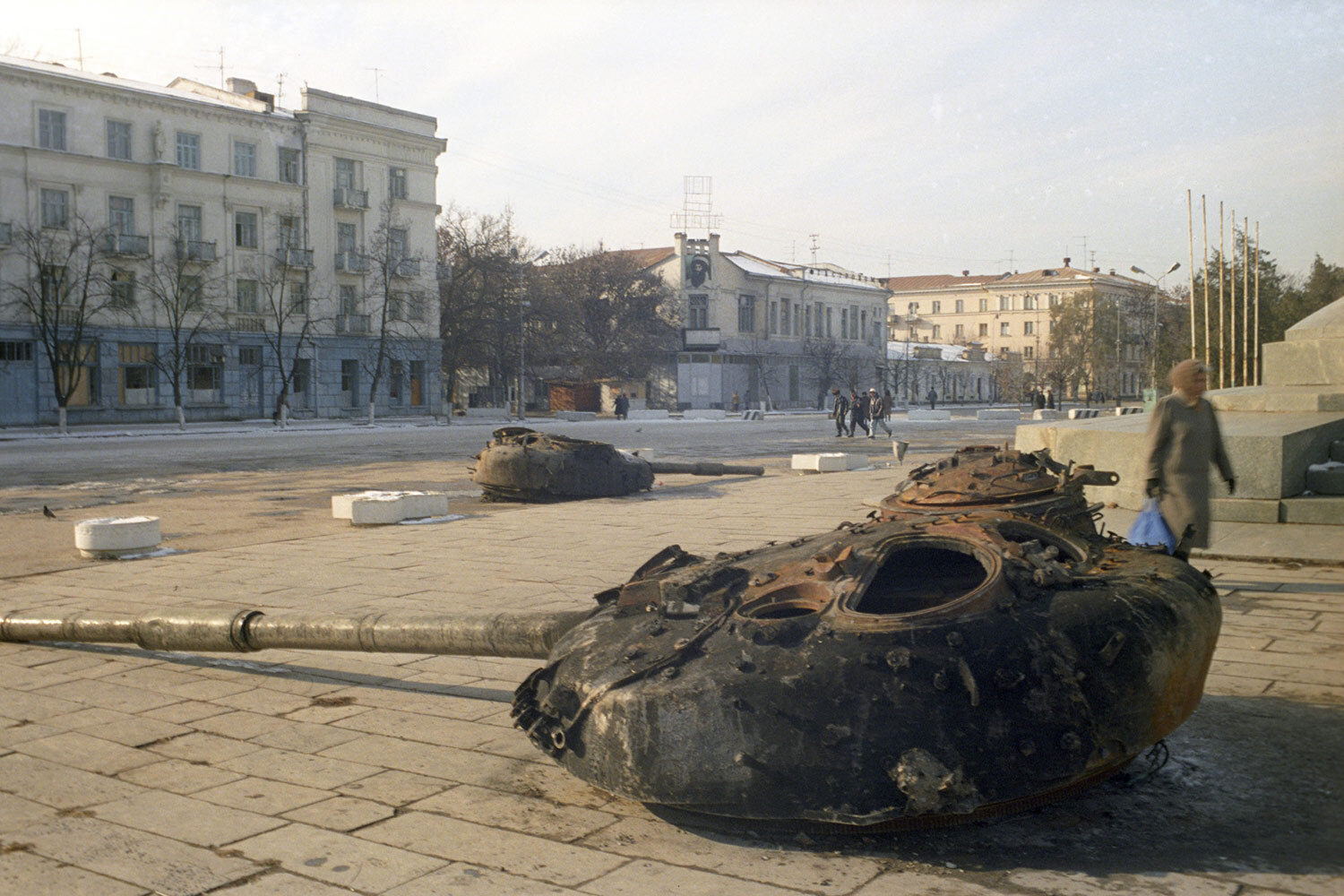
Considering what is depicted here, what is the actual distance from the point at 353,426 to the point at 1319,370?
3272 cm

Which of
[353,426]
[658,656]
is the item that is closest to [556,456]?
[658,656]

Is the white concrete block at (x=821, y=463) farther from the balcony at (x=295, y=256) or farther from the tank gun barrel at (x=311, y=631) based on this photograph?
the balcony at (x=295, y=256)

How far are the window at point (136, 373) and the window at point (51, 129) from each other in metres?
6.82

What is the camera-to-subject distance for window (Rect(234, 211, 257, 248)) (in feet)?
150

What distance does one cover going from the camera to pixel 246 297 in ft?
150

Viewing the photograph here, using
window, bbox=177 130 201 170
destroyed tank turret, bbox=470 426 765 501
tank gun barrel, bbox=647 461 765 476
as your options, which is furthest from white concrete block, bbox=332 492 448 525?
window, bbox=177 130 201 170

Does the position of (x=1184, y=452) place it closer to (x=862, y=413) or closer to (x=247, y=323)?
(x=862, y=413)

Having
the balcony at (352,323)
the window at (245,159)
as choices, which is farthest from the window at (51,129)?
the balcony at (352,323)

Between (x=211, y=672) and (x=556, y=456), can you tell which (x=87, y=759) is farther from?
(x=556, y=456)

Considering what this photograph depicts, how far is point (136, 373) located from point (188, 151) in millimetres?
8319

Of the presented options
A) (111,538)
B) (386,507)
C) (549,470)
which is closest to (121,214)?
(549,470)

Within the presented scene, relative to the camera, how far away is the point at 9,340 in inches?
1537

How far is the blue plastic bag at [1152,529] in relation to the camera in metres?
7.29

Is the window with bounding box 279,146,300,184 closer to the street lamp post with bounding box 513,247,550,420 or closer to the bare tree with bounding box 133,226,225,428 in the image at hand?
the bare tree with bounding box 133,226,225,428
